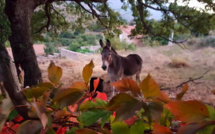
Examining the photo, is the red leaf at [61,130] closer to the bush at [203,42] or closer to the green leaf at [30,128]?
the green leaf at [30,128]

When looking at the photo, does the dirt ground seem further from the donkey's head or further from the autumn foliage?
the autumn foliage

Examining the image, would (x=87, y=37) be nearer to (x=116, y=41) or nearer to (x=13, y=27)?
(x=116, y=41)

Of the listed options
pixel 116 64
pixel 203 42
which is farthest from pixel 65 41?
pixel 116 64

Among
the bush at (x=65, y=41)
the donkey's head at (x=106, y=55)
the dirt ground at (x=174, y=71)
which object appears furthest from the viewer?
the bush at (x=65, y=41)

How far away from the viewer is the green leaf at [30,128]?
185mm

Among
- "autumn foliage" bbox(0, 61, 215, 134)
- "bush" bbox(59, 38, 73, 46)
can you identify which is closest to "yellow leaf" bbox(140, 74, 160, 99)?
"autumn foliage" bbox(0, 61, 215, 134)

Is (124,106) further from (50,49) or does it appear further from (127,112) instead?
(50,49)

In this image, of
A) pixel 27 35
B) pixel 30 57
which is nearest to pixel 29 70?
pixel 30 57

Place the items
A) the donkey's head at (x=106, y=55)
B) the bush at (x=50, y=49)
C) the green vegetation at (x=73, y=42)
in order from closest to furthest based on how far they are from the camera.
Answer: the donkey's head at (x=106, y=55) → the bush at (x=50, y=49) → the green vegetation at (x=73, y=42)

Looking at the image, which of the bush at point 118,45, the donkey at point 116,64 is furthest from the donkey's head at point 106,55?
the bush at point 118,45

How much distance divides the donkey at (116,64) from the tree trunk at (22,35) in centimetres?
90

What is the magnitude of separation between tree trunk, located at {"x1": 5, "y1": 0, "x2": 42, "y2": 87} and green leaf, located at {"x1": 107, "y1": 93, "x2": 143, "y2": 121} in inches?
86.3

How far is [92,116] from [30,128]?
6cm

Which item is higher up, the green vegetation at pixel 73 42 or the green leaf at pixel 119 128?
the green leaf at pixel 119 128
